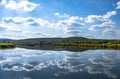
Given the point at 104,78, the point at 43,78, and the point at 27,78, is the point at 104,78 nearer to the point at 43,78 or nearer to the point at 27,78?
the point at 43,78

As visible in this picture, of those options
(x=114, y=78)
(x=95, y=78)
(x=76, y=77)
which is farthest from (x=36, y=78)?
(x=114, y=78)

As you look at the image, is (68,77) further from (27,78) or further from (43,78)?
(27,78)

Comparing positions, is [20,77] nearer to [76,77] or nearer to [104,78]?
[76,77]

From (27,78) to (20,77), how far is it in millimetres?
653

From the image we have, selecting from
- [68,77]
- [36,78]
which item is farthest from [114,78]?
[36,78]

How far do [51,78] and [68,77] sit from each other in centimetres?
139

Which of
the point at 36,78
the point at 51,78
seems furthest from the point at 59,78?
the point at 36,78

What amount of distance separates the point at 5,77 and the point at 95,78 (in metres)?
6.39

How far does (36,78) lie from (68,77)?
2.38m

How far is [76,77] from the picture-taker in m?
17.5

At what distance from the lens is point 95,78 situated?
17188mm

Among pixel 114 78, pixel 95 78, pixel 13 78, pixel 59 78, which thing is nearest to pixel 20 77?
pixel 13 78

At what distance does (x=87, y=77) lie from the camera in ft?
57.5

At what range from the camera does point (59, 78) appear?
16.9 metres
